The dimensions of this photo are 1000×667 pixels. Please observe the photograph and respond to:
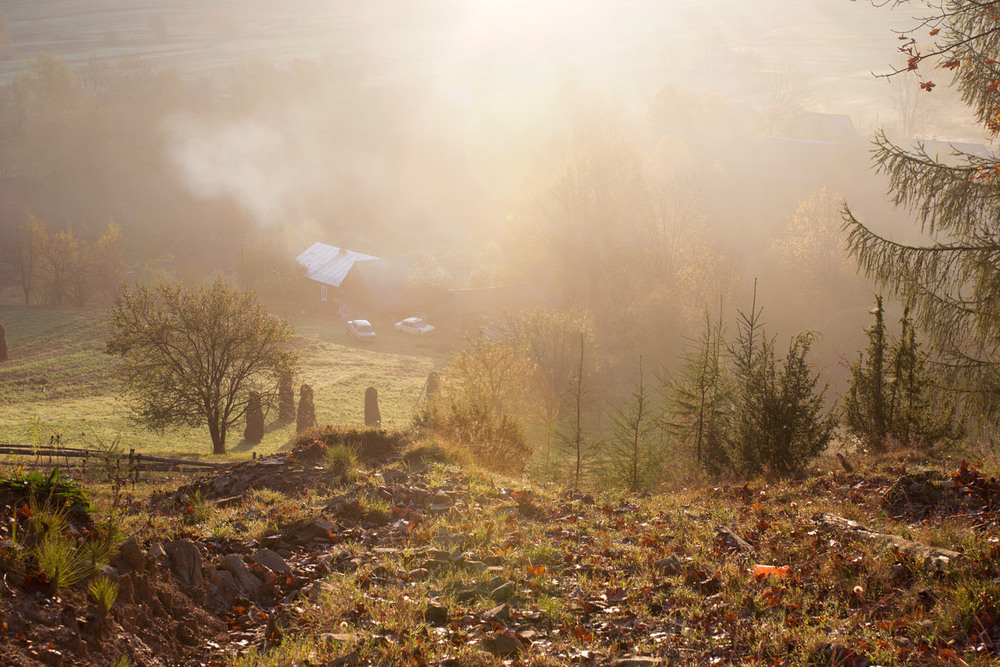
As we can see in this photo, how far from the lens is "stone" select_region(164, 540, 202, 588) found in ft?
18.9

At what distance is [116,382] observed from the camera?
33.4m

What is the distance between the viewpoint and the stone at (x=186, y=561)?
575cm

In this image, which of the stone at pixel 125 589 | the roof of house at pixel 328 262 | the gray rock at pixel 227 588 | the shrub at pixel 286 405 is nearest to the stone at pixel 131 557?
the stone at pixel 125 589

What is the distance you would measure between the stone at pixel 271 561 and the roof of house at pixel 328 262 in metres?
53.4

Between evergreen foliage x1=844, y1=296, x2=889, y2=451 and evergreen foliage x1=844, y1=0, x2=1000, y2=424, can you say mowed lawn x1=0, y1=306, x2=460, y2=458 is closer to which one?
evergreen foliage x1=844, y1=296, x2=889, y2=451

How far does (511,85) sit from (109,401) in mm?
99772

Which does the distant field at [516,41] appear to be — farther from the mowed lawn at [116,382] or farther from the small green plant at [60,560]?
the small green plant at [60,560]

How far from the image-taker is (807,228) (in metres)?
51.1

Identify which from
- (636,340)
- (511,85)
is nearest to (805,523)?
(636,340)

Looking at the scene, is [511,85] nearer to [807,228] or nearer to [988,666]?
[807,228]

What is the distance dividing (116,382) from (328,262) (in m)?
31.1

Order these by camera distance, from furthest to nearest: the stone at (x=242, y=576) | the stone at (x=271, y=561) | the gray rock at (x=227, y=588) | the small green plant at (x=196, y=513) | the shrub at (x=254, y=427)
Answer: the shrub at (x=254, y=427), the small green plant at (x=196, y=513), the stone at (x=271, y=561), the stone at (x=242, y=576), the gray rock at (x=227, y=588)

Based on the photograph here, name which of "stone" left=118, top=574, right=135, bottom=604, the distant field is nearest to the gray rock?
"stone" left=118, top=574, right=135, bottom=604

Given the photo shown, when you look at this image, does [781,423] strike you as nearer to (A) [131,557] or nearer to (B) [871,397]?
(B) [871,397]
